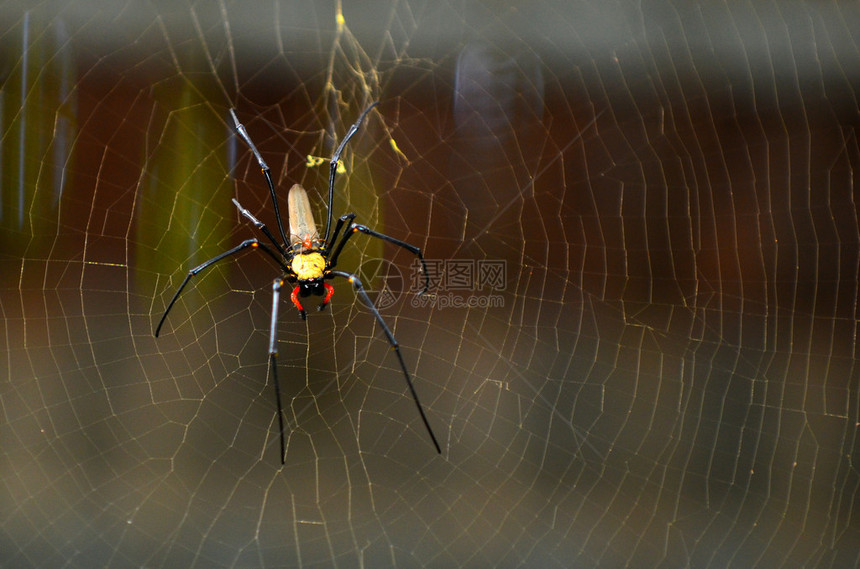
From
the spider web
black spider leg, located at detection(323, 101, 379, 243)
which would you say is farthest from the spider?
the spider web

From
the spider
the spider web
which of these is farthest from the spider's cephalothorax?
the spider web

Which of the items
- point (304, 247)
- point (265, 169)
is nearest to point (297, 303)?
point (304, 247)

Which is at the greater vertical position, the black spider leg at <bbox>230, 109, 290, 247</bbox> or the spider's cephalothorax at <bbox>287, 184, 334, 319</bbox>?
the black spider leg at <bbox>230, 109, 290, 247</bbox>

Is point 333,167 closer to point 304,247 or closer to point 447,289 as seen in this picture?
point 304,247

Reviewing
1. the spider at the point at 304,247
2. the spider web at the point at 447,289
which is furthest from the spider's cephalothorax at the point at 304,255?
the spider web at the point at 447,289

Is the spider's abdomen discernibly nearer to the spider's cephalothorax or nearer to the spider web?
the spider's cephalothorax

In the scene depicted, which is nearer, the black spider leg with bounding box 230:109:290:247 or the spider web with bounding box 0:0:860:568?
the black spider leg with bounding box 230:109:290:247
